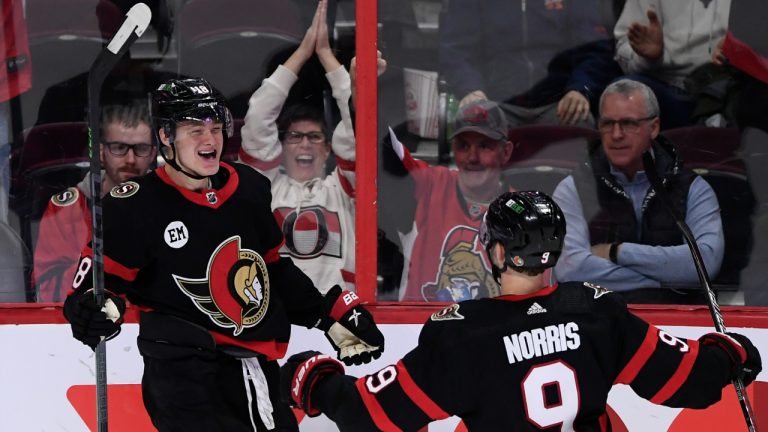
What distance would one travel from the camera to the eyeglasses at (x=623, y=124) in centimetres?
345

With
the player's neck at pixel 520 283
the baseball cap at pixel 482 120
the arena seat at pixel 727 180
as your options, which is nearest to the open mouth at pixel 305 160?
the baseball cap at pixel 482 120

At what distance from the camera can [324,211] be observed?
11.4 ft

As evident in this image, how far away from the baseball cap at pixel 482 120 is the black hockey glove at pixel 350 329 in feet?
2.72

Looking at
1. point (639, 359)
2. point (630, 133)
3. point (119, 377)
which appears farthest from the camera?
point (630, 133)

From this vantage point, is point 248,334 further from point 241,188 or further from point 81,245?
point 81,245

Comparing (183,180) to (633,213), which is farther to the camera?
(633,213)

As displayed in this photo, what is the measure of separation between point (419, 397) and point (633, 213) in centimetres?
145

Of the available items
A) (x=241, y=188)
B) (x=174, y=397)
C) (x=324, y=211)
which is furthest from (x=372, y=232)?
(x=174, y=397)

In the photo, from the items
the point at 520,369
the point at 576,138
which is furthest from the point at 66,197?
the point at 520,369

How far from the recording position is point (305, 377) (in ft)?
7.74

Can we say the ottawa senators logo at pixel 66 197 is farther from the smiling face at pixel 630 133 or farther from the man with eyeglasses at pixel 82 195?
the smiling face at pixel 630 133

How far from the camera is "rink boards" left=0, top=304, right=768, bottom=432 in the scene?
330 centimetres

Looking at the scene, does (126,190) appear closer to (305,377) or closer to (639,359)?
(305,377)

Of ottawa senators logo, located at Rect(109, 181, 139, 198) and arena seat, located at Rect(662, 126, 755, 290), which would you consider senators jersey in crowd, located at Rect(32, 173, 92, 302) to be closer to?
ottawa senators logo, located at Rect(109, 181, 139, 198)
